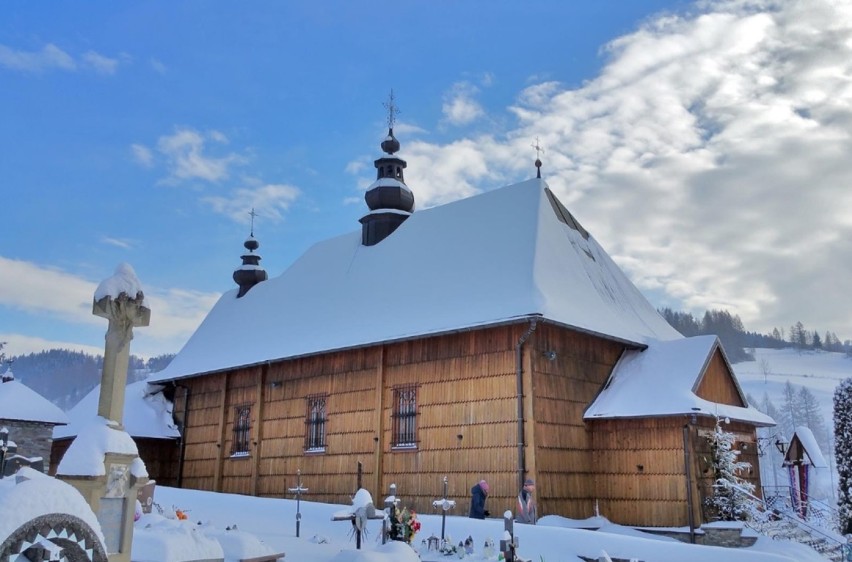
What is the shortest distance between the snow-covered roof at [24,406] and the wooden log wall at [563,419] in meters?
12.2

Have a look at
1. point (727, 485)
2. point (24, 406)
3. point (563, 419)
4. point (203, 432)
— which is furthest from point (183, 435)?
point (727, 485)

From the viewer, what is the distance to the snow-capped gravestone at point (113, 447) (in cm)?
710

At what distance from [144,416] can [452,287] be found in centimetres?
1269

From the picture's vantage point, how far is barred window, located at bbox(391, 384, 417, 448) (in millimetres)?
18203

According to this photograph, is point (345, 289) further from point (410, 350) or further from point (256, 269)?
point (256, 269)

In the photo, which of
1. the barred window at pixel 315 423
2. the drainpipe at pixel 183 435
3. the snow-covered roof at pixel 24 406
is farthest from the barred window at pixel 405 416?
the drainpipe at pixel 183 435

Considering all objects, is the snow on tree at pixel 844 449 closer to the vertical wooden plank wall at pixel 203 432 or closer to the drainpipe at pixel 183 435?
the vertical wooden plank wall at pixel 203 432

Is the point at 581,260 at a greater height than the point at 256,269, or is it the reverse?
the point at 256,269

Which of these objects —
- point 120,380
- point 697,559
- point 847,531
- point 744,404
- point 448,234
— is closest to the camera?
point 120,380

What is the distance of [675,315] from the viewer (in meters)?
108

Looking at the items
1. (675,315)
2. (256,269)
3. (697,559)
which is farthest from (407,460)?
(675,315)

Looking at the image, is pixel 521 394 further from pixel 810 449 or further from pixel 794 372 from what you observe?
pixel 794 372

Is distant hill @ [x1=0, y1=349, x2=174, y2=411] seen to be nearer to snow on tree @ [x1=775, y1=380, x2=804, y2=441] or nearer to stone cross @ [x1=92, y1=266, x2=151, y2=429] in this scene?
snow on tree @ [x1=775, y1=380, x2=804, y2=441]

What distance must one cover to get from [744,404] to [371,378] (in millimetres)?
9254
